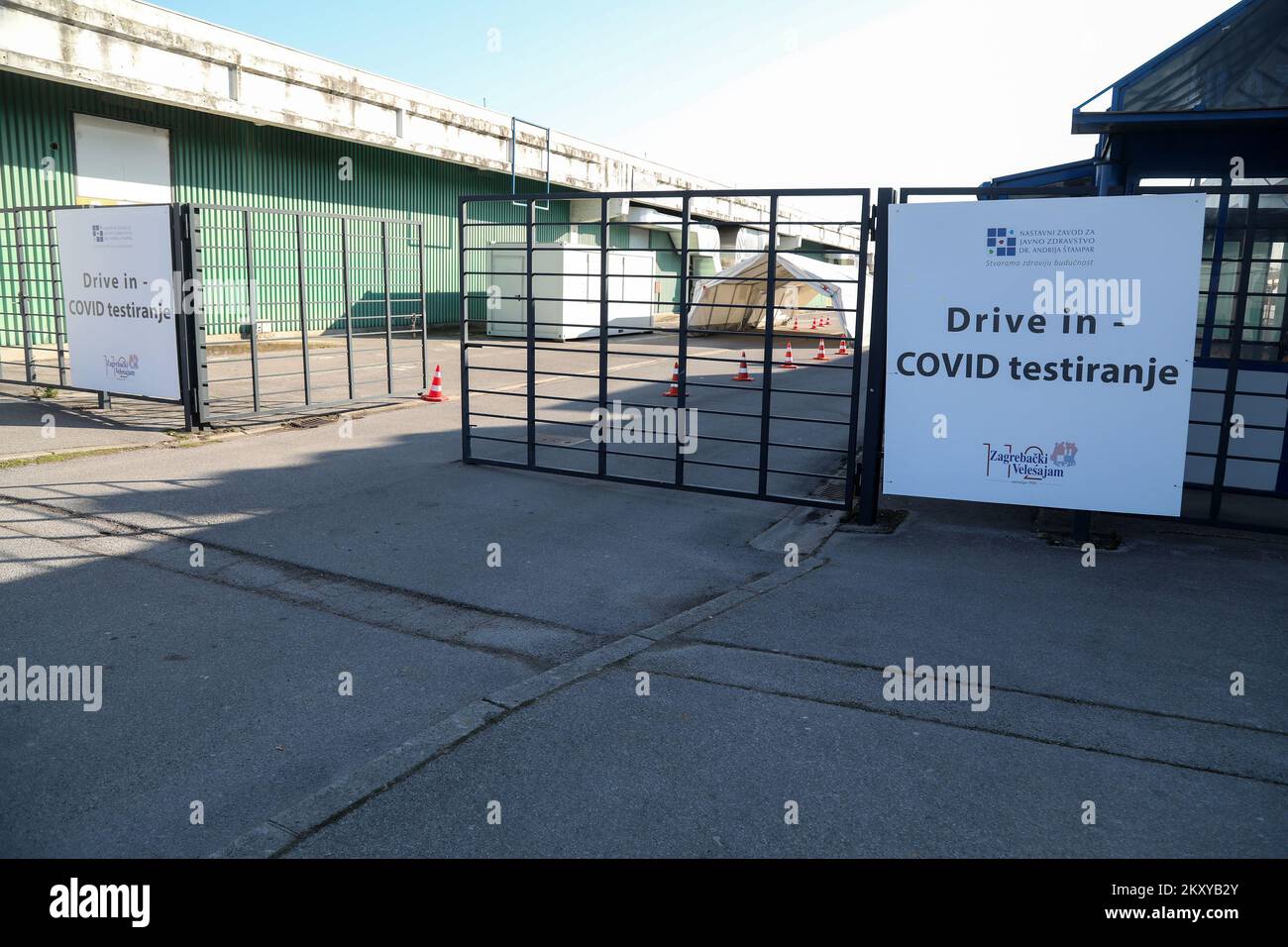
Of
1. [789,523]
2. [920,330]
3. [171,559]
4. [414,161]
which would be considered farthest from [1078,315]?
[414,161]

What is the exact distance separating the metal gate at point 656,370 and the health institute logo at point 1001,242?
1.01m

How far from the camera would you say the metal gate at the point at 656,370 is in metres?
8.99

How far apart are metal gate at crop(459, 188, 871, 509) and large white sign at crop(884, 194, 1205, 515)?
0.52 m

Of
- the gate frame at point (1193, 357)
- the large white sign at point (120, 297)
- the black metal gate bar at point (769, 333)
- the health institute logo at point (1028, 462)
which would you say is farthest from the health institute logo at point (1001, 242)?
the large white sign at point (120, 297)

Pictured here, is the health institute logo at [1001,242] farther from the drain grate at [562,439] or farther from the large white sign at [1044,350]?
the drain grate at [562,439]

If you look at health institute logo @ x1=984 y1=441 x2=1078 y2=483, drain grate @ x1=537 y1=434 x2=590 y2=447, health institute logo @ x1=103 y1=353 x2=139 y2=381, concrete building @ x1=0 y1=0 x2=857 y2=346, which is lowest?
drain grate @ x1=537 y1=434 x2=590 y2=447

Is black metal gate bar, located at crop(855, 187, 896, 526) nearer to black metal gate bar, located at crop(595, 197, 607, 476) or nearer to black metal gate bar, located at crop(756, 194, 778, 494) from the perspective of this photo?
black metal gate bar, located at crop(756, 194, 778, 494)

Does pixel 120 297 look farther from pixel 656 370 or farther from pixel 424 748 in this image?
pixel 656 370

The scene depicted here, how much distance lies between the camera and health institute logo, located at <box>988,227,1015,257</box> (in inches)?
300

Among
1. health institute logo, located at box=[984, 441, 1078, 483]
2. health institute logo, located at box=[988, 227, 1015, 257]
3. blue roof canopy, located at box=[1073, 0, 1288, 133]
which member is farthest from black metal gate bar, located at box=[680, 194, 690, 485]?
blue roof canopy, located at box=[1073, 0, 1288, 133]

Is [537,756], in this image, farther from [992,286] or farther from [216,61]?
[216,61]

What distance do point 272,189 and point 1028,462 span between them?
22752 millimetres
